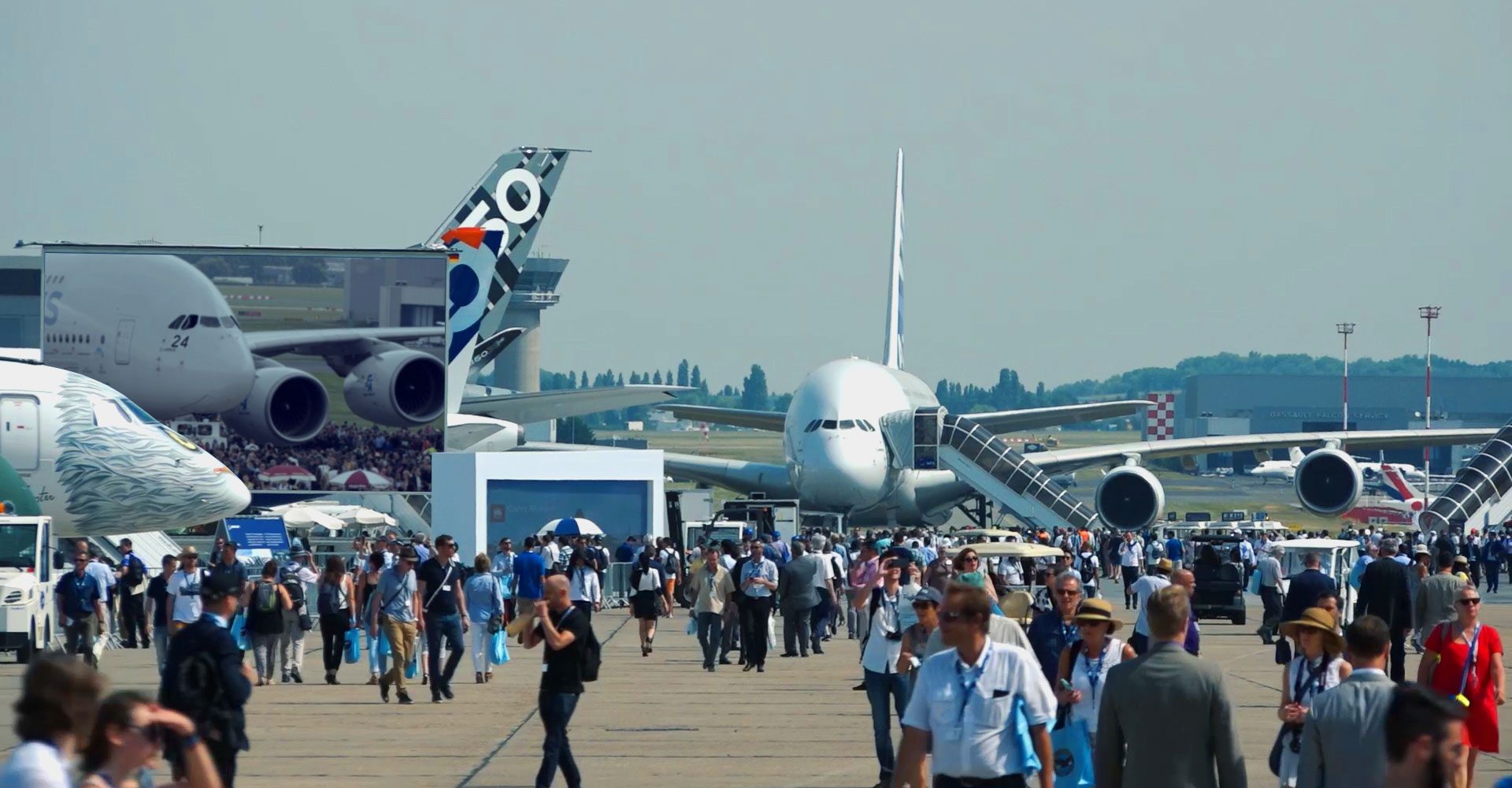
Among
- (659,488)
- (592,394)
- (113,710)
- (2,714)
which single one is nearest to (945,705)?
(113,710)

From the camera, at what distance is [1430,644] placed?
32.8ft

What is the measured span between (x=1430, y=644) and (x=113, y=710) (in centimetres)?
697

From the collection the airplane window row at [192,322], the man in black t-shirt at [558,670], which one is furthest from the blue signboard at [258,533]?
the man in black t-shirt at [558,670]

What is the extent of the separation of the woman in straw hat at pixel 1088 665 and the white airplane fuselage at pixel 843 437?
3408cm

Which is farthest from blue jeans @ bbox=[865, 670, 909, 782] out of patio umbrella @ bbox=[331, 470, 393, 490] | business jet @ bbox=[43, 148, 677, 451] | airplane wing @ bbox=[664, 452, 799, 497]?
airplane wing @ bbox=[664, 452, 799, 497]

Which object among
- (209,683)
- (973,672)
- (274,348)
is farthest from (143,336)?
(973,672)

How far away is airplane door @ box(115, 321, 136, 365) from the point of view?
35.6 m

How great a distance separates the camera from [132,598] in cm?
2405

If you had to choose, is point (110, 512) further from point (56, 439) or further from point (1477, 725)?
point (1477, 725)

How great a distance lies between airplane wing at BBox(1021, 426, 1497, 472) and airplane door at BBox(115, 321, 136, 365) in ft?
74.1

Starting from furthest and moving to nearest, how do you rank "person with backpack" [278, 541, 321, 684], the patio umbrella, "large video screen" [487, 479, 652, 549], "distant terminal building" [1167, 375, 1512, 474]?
"distant terminal building" [1167, 375, 1512, 474] < the patio umbrella < "large video screen" [487, 479, 652, 549] < "person with backpack" [278, 541, 321, 684]

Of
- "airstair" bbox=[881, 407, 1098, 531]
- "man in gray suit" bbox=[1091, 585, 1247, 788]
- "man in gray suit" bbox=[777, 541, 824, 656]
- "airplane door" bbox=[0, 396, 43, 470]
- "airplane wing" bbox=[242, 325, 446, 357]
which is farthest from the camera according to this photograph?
"airstair" bbox=[881, 407, 1098, 531]

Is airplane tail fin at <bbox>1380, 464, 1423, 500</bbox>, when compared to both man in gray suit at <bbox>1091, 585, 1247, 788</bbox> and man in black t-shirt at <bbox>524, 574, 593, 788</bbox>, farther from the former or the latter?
man in gray suit at <bbox>1091, 585, 1247, 788</bbox>

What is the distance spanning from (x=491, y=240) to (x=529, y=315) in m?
85.6
